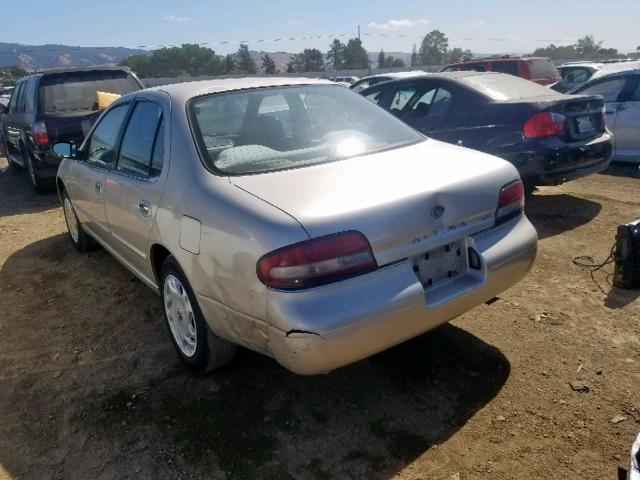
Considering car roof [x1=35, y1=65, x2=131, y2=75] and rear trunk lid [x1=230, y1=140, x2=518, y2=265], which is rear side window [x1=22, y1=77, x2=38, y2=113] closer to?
car roof [x1=35, y1=65, x2=131, y2=75]

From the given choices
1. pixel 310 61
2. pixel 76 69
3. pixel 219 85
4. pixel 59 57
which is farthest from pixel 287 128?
pixel 59 57

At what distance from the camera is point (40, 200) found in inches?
314

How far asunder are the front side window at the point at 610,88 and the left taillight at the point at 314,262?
7028 mm

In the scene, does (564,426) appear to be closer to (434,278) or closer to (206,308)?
(434,278)

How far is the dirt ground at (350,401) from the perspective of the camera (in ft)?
7.64

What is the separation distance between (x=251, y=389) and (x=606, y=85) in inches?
288

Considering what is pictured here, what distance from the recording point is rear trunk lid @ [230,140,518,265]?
223 cm

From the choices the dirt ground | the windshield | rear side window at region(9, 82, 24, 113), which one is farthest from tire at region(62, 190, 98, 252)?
rear side window at region(9, 82, 24, 113)

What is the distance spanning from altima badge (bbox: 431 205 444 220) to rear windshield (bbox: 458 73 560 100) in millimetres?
3584

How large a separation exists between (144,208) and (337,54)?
275 ft

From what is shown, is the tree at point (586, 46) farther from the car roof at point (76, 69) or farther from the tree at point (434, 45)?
the car roof at point (76, 69)

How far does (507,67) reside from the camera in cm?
1307

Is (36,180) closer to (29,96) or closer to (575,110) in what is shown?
(29,96)

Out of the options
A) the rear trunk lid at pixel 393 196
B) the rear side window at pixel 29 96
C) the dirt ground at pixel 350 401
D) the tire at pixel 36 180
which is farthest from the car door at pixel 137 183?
the rear side window at pixel 29 96
